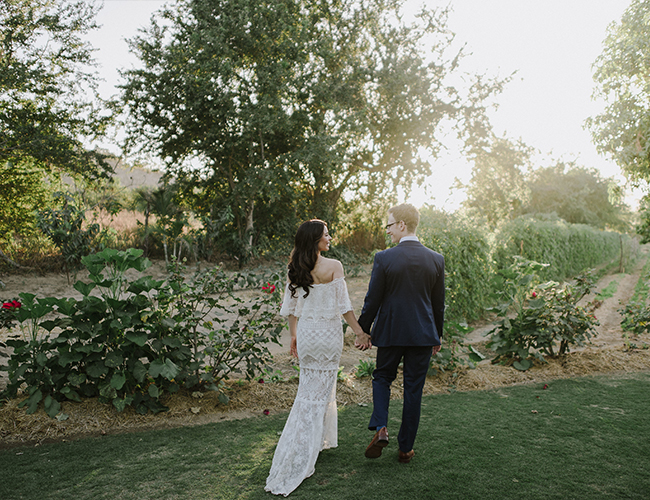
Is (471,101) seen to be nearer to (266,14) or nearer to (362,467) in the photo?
(266,14)

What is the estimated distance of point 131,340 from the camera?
12.7 ft

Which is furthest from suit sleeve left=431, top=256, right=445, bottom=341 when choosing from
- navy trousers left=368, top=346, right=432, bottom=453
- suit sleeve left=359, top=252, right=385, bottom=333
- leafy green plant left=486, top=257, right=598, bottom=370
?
leafy green plant left=486, top=257, right=598, bottom=370

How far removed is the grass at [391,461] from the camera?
9.65 ft

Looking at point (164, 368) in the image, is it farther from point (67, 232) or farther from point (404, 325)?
point (67, 232)

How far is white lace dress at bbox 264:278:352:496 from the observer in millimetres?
3236

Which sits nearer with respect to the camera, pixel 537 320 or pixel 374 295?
pixel 374 295

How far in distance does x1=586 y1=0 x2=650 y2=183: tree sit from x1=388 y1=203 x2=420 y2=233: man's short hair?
20.8 ft

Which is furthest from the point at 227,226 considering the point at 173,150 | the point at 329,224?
the point at 329,224

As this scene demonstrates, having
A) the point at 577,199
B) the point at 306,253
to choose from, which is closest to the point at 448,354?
the point at 306,253

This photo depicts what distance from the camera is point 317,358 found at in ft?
11.0

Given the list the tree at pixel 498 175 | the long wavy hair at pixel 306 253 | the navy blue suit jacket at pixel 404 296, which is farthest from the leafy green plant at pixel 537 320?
the tree at pixel 498 175

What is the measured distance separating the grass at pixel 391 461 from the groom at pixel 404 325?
11.9 inches

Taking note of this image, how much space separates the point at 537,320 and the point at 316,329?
12.1ft

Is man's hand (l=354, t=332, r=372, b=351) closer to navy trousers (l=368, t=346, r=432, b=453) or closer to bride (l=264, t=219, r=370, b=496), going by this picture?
bride (l=264, t=219, r=370, b=496)
